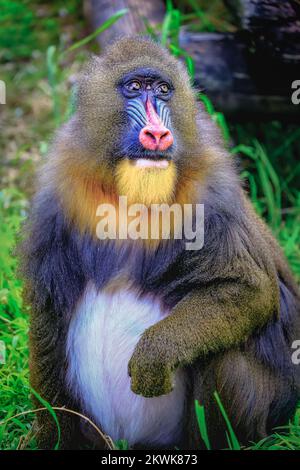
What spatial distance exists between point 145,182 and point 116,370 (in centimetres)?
85

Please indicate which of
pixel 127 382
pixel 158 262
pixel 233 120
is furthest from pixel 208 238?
pixel 233 120

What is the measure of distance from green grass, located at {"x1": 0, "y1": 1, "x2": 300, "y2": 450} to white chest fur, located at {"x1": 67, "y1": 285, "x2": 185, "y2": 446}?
0.14m

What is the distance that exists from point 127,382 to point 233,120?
108 inches

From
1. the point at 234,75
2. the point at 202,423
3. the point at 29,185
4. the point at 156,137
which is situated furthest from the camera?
the point at 29,185

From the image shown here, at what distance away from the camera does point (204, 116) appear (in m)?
3.39

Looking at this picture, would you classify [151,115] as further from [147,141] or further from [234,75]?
[234,75]

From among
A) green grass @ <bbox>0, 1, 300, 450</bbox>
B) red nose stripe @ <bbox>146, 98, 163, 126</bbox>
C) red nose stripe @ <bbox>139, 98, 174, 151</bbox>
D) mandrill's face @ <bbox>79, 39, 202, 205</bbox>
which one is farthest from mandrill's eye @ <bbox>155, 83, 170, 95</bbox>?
green grass @ <bbox>0, 1, 300, 450</bbox>

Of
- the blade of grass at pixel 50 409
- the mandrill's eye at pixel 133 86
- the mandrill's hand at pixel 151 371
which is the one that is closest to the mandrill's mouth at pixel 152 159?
the mandrill's eye at pixel 133 86

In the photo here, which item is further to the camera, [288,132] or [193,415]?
[288,132]

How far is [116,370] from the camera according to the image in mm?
3350

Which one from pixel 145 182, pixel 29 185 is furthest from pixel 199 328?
pixel 29 185

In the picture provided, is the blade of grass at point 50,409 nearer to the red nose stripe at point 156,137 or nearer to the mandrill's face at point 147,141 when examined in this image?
the mandrill's face at point 147,141

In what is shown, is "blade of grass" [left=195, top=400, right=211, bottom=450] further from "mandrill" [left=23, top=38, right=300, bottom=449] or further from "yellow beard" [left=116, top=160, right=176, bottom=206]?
"yellow beard" [left=116, top=160, right=176, bottom=206]

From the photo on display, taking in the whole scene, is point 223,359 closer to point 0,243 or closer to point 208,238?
point 208,238
